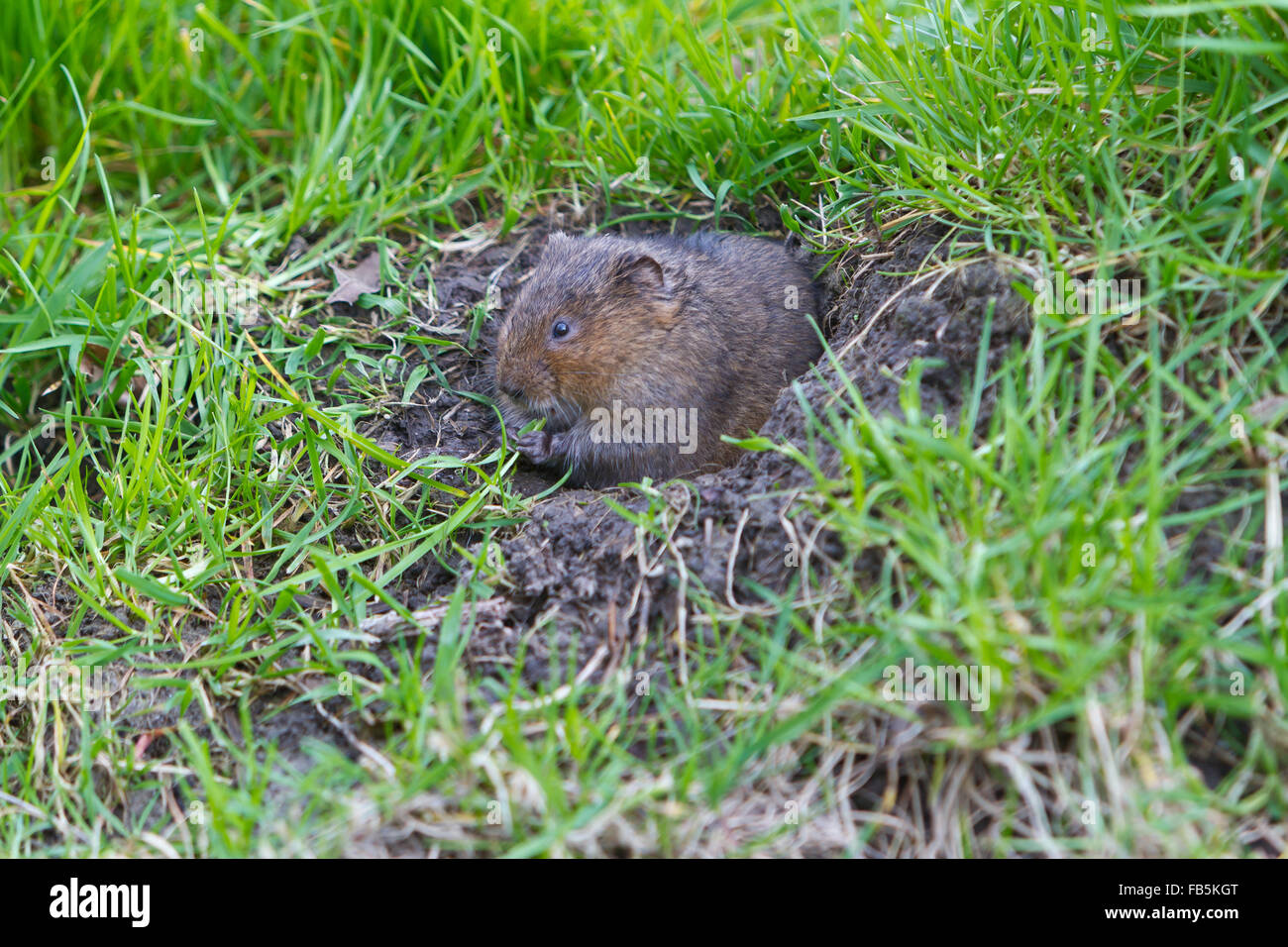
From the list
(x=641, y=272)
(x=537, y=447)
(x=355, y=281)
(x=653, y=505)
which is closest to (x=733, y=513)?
(x=653, y=505)

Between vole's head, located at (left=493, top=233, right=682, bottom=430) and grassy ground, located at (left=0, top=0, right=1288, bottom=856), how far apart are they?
19.8 inches

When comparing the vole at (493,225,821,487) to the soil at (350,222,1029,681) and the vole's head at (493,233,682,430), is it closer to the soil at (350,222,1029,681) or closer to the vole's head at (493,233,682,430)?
the vole's head at (493,233,682,430)

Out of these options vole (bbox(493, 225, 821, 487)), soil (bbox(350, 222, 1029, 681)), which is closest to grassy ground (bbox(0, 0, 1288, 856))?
soil (bbox(350, 222, 1029, 681))

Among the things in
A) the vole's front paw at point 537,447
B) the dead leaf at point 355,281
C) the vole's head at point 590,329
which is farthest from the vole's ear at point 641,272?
the dead leaf at point 355,281

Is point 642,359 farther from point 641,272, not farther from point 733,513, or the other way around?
point 733,513

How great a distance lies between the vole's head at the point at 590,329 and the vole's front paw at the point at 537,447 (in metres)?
0.15

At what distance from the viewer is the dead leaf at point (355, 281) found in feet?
17.8

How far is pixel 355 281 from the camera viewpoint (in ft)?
18.0

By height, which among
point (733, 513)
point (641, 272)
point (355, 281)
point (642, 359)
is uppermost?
point (355, 281)

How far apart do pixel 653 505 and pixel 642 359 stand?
1.27 meters

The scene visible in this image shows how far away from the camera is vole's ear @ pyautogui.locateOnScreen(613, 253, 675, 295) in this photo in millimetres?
4887

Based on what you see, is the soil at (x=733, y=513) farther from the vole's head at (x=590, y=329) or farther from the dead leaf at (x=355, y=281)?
the dead leaf at (x=355, y=281)
